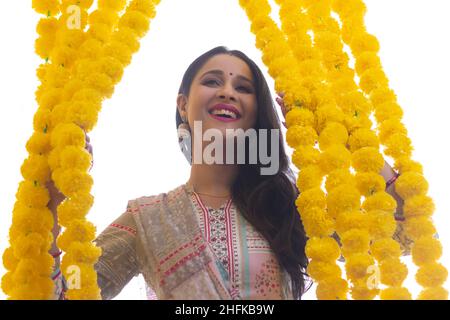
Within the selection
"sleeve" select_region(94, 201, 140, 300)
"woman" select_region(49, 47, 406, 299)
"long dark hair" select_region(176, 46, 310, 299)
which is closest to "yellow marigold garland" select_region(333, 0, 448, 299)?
"woman" select_region(49, 47, 406, 299)

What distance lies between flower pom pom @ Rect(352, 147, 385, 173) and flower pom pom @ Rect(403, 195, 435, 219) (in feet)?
0.38

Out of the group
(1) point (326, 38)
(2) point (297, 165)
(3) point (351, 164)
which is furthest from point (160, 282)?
(1) point (326, 38)

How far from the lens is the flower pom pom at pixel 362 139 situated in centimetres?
135

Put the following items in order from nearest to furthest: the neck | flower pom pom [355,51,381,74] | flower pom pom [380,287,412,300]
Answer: flower pom pom [380,287,412,300] → flower pom pom [355,51,381,74] → the neck

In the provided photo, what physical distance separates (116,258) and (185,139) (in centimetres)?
45

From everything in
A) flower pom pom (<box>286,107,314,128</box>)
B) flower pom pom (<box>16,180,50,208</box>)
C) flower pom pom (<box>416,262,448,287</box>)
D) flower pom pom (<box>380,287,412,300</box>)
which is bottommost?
flower pom pom (<box>380,287,412,300</box>)

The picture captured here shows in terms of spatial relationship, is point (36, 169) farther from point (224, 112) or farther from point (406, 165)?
point (406, 165)

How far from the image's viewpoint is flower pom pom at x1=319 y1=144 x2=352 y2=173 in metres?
1.32

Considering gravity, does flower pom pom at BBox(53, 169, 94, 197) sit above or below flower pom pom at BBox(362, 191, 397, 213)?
above

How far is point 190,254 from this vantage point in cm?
138

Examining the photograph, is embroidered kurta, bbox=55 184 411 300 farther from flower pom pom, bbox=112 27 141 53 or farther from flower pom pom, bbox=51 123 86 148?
flower pom pom, bbox=112 27 141 53

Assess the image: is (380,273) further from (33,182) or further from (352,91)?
(33,182)

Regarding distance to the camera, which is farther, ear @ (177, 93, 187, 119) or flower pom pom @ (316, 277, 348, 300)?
ear @ (177, 93, 187, 119)

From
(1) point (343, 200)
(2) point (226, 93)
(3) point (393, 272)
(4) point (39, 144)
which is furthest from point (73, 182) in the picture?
(3) point (393, 272)
